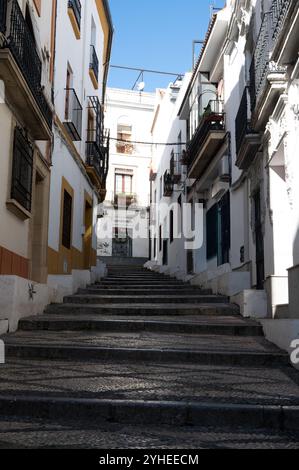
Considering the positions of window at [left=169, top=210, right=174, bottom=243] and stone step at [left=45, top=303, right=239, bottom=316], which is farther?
window at [left=169, top=210, right=174, bottom=243]

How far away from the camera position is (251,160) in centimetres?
919

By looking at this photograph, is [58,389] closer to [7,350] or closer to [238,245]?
[7,350]

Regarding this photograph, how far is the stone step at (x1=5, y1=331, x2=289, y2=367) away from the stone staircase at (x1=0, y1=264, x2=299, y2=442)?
0.03ft

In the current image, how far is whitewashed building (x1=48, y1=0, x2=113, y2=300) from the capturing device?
414 inches

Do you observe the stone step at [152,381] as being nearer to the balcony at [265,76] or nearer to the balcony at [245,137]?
the balcony at [265,76]

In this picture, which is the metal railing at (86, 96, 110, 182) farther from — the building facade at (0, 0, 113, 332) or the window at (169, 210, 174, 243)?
Result: the window at (169, 210, 174, 243)

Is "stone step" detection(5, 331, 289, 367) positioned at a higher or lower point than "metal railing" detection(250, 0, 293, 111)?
lower

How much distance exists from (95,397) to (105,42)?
51.9 feet

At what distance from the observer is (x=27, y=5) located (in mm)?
8109

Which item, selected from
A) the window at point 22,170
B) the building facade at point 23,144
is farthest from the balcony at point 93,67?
the window at point 22,170

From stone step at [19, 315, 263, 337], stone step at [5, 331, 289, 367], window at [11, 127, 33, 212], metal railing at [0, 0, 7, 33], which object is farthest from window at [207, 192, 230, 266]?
metal railing at [0, 0, 7, 33]

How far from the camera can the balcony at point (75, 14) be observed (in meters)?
11.6

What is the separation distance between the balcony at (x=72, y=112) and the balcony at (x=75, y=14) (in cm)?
163

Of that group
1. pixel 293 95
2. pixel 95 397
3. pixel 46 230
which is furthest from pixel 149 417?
pixel 46 230
